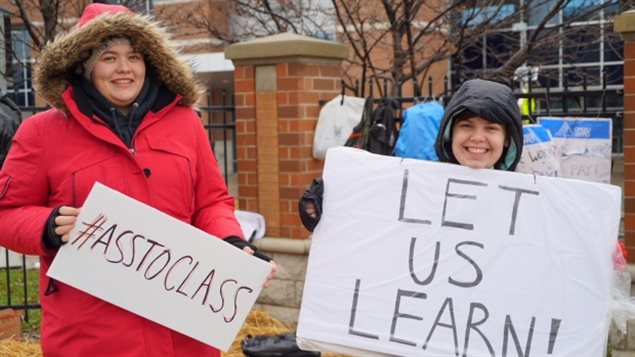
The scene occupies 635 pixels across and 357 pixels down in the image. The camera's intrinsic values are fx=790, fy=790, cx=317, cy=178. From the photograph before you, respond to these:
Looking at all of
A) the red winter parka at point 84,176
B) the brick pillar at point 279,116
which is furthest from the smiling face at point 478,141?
the brick pillar at point 279,116

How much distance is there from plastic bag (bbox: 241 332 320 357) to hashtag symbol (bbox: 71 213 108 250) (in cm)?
249

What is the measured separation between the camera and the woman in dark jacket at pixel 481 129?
2666 millimetres

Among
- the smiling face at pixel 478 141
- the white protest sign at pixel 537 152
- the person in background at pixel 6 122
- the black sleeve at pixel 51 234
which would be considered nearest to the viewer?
the black sleeve at pixel 51 234

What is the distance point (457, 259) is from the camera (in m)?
2.69

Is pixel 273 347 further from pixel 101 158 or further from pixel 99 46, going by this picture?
pixel 99 46

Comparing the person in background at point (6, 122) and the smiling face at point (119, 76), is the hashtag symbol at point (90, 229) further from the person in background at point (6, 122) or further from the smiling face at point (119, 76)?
the person in background at point (6, 122)

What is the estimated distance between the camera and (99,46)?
8.77ft

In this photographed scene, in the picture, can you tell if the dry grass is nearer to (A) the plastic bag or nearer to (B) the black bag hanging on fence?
(A) the plastic bag

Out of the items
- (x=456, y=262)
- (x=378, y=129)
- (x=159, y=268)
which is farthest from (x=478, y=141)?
(x=378, y=129)

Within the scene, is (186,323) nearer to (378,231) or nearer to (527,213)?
(378,231)

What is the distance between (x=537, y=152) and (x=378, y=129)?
3.70 ft

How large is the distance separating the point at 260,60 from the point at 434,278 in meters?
3.51

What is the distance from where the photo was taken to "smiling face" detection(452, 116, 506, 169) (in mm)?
2695

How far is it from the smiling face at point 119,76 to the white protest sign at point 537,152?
10.2ft
